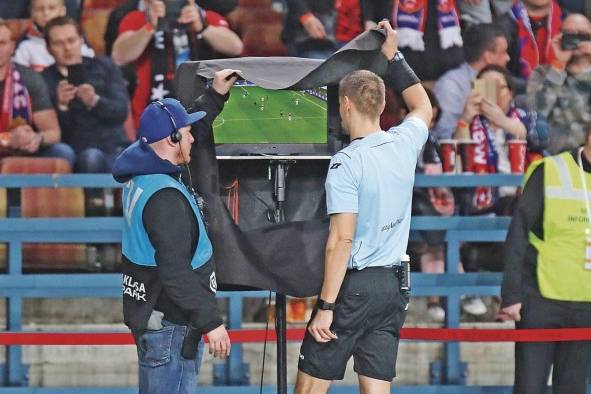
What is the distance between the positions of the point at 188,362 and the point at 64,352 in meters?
3.41

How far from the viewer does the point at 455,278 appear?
784 cm

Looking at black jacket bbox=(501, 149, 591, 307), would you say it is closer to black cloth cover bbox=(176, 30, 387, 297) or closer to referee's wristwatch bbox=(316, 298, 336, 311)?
black cloth cover bbox=(176, 30, 387, 297)

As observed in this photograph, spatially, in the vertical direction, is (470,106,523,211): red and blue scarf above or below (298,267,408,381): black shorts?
above

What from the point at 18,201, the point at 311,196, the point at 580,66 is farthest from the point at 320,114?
the point at 580,66

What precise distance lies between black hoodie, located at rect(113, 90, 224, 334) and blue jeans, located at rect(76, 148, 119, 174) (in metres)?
3.99

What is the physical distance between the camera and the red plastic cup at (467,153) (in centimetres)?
943

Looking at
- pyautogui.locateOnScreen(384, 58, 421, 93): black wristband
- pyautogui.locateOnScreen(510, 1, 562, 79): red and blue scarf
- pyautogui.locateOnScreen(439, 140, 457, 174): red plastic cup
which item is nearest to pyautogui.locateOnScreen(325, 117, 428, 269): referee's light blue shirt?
pyautogui.locateOnScreen(384, 58, 421, 93): black wristband

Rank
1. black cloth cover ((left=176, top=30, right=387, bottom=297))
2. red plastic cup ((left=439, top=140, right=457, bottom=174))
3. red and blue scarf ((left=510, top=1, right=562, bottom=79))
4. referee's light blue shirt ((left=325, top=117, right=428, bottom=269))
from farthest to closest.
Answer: red and blue scarf ((left=510, top=1, right=562, bottom=79))
red plastic cup ((left=439, top=140, right=457, bottom=174))
black cloth cover ((left=176, top=30, right=387, bottom=297))
referee's light blue shirt ((left=325, top=117, right=428, bottom=269))

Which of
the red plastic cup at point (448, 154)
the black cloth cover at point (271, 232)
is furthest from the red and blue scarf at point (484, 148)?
the black cloth cover at point (271, 232)

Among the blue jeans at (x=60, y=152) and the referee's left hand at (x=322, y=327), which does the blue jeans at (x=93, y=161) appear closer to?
the blue jeans at (x=60, y=152)

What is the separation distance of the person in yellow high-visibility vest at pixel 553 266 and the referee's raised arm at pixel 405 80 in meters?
1.45

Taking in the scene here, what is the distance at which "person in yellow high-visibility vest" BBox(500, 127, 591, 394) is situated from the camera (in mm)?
6793

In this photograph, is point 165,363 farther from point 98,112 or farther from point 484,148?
point 484,148

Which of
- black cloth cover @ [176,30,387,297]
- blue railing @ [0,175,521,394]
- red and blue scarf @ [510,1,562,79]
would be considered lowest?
blue railing @ [0,175,521,394]
